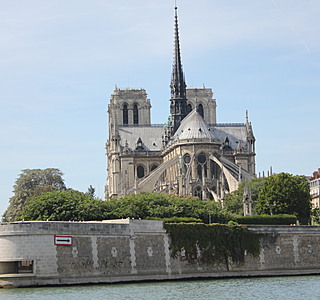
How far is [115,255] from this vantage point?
61.1 meters

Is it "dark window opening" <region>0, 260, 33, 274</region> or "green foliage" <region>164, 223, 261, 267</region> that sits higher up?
"green foliage" <region>164, 223, 261, 267</region>

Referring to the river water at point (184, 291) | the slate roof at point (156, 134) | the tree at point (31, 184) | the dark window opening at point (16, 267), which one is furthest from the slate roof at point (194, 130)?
the dark window opening at point (16, 267)

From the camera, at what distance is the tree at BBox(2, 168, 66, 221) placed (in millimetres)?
101562

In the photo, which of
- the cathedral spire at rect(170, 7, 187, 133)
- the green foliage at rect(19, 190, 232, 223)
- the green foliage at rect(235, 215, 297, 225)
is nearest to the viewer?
the green foliage at rect(19, 190, 232, 223)

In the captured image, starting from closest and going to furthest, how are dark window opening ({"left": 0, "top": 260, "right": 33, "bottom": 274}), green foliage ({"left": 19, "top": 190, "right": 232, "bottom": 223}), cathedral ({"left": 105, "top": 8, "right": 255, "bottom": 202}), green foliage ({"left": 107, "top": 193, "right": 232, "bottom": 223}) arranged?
dark window opening ({"left": 0, "top": 260, "right": 33, "bottom": 274}), green foliage ({"left": 19, "top": 190, "right": 232, "bottom": 223}), green foliage ({"left": 107, "top": 193, "right": 232, "bottom": 223}), cathedral ({"left": 105, "top": 8, "right": 255, "bottom": 202})

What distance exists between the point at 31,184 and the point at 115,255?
159ft

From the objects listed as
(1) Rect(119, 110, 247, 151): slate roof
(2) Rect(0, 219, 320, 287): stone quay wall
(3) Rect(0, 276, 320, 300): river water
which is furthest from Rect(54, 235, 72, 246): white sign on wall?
(1) Rect(119, 110, 247, 151): slate roof

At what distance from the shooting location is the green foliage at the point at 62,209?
71.1m

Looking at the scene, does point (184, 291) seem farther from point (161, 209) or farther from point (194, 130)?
point (194, 130)

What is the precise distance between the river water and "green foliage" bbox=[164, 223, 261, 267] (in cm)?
389

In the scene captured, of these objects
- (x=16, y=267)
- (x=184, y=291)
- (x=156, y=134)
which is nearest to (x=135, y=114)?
(x=156, y=134)

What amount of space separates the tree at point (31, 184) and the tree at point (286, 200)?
80.6 feet

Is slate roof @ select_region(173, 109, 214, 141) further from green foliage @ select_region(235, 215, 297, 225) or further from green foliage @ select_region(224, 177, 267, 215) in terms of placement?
green foliage @ select_region(235, 215, 297, 225)

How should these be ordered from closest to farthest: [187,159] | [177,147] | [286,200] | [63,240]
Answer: [63,240]
[286,200]
[187,159]
[177,147]
